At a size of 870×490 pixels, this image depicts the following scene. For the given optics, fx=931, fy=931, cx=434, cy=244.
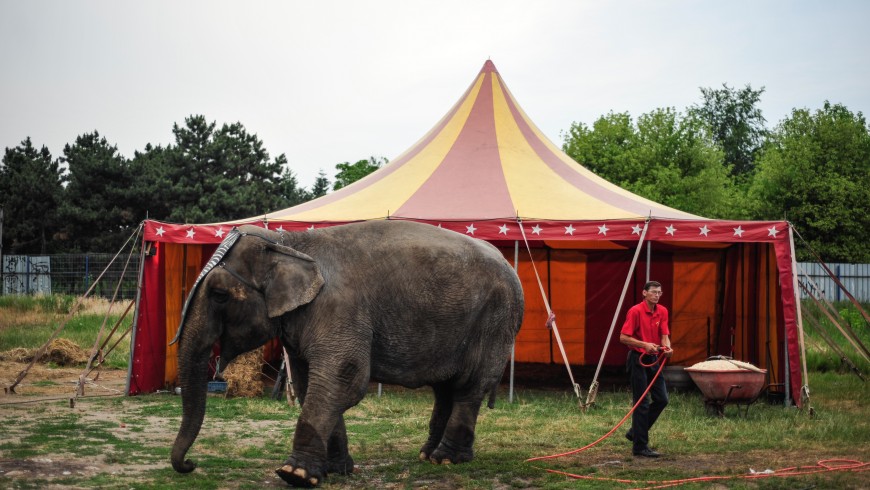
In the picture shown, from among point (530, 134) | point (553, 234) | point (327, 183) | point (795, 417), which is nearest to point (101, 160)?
point (327, 183)

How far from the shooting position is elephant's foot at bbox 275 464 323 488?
21.3 feet

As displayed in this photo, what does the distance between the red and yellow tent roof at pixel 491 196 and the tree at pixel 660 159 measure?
2236cm

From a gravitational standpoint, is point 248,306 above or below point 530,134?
below

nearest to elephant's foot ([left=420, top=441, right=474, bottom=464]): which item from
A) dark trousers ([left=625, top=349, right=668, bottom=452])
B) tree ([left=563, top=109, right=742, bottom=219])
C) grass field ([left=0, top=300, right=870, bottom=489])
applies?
grass field ([left=0, top=300, right=870, bottom=489])

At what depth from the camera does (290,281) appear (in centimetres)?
683

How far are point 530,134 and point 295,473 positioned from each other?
34.6 ft

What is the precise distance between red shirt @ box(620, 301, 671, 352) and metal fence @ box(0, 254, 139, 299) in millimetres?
23970

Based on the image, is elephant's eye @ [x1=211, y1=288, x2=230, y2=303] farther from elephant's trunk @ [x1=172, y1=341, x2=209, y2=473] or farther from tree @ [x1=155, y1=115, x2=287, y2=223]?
tree @ [x1=155, y1=115, x2=287, y2=223]

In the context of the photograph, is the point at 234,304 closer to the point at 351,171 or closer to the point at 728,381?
the point at 728,381

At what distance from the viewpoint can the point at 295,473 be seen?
21.3 ft

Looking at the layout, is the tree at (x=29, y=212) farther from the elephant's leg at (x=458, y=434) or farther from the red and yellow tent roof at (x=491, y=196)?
the elephant's leg at (x=458, y=434)

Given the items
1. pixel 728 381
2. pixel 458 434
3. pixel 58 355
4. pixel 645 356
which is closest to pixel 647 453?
pixel 645 356

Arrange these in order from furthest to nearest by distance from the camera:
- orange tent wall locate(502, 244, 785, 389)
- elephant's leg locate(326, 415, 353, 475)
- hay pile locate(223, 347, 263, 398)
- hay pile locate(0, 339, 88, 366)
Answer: hay pile locate(0, 339, 88, 366), orange tent wall locate(502, 244, 785, 389), hay pile locate(223, 347, 263, 398), elephant's leg locate(326, 415, 353, 475)

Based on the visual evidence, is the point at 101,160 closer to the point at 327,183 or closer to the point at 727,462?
the point at 327,183
